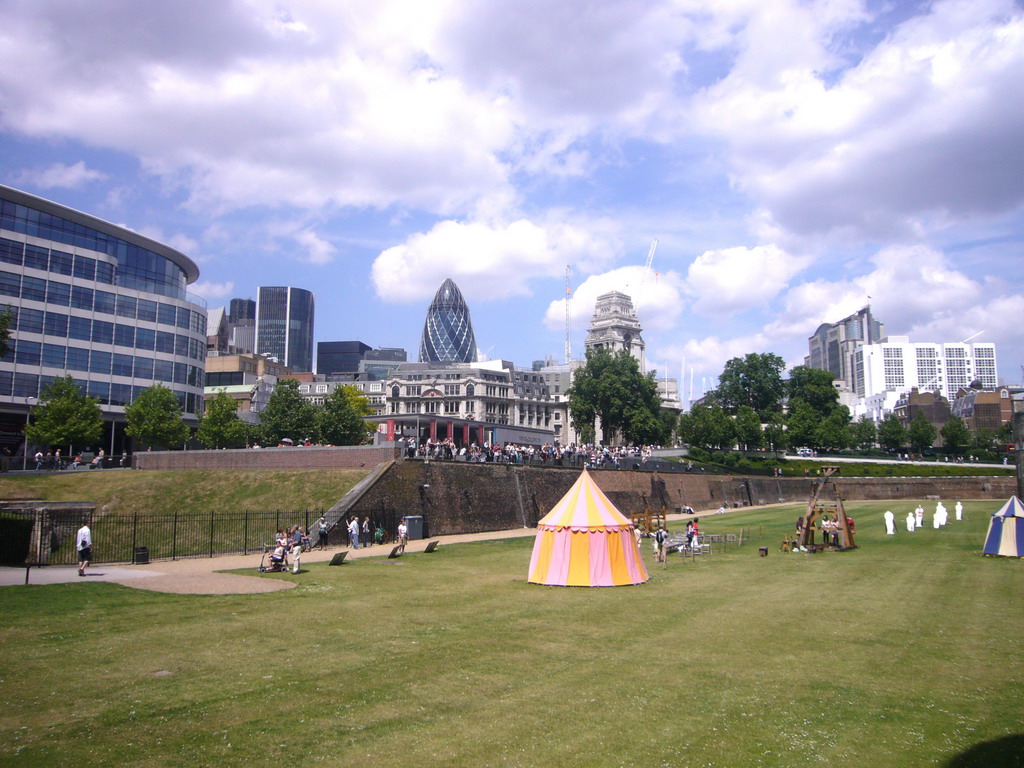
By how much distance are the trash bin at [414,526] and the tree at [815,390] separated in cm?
8288

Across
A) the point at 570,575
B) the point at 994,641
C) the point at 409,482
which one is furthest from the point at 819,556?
the point at 409,482

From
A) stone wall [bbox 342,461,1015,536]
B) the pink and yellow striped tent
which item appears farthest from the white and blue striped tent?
stone wall [bbox 342,461,1015,536]

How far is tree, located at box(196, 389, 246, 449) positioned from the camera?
6562 cm

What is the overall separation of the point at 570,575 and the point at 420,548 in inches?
502

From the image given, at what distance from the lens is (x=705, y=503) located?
6894 cm

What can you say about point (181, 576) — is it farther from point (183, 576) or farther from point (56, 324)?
point (56, 324)

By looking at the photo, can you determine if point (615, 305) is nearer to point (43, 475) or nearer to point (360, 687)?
point (43, 475)

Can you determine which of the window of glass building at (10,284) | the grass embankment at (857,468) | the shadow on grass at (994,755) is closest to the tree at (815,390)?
the grass embankment at (857,468)

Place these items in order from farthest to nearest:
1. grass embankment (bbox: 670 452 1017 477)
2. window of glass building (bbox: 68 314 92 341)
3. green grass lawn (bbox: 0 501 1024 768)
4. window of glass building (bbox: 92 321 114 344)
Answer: grass embankment (bbox: 670 452 1017 477) < window of glass building (bbox: 92 321 114 344) < window of glass building (bbox: 68 314 92 341) < green grass lawn (bbox: 0 501 1024 768)

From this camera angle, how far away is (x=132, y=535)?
3306cm

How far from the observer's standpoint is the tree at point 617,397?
102 meters

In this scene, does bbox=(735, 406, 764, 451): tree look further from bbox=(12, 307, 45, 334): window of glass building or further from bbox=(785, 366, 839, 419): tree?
bbox=(12, 307, 45, 334): window of glass building

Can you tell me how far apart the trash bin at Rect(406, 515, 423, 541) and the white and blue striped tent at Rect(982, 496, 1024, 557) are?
2478 centimetres

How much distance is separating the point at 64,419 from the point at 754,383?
8874 cm
